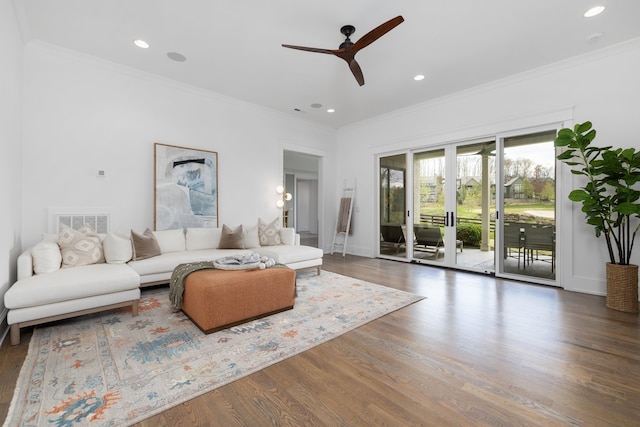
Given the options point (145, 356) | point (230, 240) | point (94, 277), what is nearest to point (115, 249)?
point (94, 277)

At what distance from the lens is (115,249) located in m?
3.51

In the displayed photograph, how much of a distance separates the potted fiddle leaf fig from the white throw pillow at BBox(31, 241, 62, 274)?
5940 mm

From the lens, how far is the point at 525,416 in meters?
1.58

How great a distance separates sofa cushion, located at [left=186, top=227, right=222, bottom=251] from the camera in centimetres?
455

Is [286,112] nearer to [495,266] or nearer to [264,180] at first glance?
[264,180]

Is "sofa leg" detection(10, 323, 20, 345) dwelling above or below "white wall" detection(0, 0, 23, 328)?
below

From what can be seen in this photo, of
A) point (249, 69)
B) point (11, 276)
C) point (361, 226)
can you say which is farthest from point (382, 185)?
point (11, 276)

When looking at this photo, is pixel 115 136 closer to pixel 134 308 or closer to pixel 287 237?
pixel 134 308

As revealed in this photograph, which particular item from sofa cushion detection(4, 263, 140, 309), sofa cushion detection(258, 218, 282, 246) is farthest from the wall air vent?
sofa cushion detection(258, 218, 282, 246)

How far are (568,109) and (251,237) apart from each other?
518 centimetres

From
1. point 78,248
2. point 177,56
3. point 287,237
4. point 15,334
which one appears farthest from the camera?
point 287,237

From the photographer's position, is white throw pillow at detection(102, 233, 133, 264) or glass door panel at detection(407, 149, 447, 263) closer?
white throw pillow at detection(102, 233, 133, 264)

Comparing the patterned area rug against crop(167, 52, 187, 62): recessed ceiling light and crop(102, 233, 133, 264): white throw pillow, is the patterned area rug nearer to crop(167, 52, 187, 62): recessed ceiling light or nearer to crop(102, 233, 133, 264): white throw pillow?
crop(102, 233, 133, 264): white throw pillow

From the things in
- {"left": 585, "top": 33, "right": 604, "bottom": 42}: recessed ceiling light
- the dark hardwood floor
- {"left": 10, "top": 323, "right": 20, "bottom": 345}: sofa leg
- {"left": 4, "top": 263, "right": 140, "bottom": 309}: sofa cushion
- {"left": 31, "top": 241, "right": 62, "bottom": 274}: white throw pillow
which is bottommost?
the dark hardwood floor
